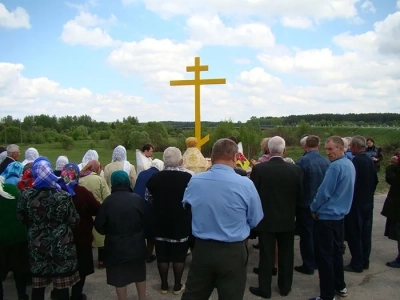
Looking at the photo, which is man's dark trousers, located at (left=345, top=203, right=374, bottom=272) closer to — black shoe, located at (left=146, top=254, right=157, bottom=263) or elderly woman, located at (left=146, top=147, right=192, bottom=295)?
elderly woman, located at (left=146, top=147, right=192, bottom=295)

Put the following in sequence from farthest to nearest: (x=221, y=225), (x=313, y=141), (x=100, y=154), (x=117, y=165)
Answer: (x=100, y=154), (x=117, y=165), (x=313, y=141), (x=221, y=225)

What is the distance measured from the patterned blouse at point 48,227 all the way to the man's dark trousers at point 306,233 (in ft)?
10.1

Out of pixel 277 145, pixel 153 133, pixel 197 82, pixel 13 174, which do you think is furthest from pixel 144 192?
pixel 153 133

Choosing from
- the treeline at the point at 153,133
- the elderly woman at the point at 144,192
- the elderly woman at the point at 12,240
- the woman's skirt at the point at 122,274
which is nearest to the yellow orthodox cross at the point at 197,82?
the elderly woman at the point at 144,192

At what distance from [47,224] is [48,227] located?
1.2 inches

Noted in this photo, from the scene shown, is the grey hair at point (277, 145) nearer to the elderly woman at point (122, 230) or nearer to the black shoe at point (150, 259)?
the elderly woman at point (122, 230)

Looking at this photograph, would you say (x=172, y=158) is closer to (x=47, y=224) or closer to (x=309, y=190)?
(x=47, y=224)

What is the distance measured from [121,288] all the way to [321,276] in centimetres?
222

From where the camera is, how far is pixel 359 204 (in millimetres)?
5051

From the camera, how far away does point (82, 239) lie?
397 cm

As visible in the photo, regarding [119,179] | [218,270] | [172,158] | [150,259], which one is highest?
[172,158]

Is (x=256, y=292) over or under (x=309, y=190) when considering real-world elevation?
under

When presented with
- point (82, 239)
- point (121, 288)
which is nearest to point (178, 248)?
point (121, 288)

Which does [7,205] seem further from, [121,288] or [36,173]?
[121,288]
